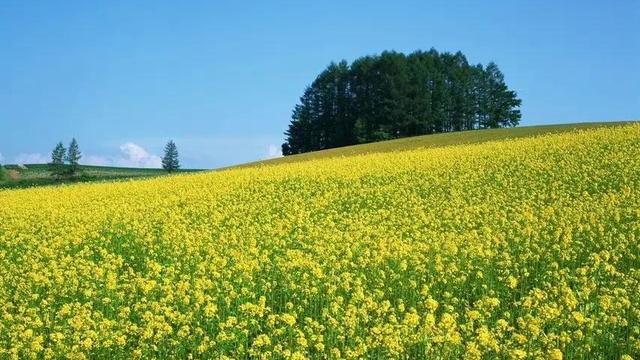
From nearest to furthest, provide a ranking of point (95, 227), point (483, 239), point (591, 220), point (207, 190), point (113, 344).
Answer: point (113, 344), point (483, 239), point (591, 220), point (95, 227), point (207, 190)

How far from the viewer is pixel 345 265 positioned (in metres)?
11.9

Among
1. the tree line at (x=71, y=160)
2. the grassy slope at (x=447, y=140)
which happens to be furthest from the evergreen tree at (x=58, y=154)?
the grassy slope at (x=447, y=140)

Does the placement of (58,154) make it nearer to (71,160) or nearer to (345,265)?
(71,160)

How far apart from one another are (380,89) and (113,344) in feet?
279

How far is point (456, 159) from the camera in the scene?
31.4 meters

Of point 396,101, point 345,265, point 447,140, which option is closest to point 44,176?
point 396,101

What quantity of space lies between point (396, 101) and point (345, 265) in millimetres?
77588

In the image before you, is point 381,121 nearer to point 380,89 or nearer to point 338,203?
point 380,89

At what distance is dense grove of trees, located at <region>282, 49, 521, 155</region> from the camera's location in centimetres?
8769

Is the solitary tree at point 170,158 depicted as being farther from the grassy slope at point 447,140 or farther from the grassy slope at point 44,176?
the grassy slope at point 447,140

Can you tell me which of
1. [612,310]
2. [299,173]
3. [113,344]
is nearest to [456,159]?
[299,173]

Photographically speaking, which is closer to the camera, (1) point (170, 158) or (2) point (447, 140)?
(2) point (447, 140)

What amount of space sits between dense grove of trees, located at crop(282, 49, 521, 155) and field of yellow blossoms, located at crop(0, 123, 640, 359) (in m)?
57.8

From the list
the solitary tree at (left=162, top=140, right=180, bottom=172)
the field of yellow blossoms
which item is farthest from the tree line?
the field of yellow blossoms
